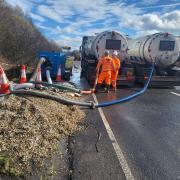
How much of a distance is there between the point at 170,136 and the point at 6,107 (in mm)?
3593

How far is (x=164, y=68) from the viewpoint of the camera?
14.0 meters

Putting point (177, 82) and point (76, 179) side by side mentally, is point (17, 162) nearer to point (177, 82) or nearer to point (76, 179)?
point (76, 179)

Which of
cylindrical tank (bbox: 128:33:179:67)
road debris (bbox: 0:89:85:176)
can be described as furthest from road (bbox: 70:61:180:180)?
cylindrical tank (bbox: 128:33:179:67)

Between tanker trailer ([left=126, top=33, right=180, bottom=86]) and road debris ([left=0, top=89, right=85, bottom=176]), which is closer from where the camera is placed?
road debris ([left=0, top=89, right=85, bottom=176])

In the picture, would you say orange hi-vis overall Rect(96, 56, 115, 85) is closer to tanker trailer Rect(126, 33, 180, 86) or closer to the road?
the road

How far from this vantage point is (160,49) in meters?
13.2

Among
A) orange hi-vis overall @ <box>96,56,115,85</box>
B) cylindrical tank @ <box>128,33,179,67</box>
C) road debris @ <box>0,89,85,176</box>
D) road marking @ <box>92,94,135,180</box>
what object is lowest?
road marking @ <box>92,94,135,180</box>

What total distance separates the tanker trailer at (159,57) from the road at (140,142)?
416cm

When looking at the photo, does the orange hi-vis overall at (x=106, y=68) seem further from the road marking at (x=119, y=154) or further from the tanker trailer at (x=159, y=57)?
the road marking at (x=119, y=154)

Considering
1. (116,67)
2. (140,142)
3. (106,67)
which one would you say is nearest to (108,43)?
(116,67)

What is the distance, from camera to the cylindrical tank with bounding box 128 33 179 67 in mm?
13102

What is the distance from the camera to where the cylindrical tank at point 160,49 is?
13.1 meters

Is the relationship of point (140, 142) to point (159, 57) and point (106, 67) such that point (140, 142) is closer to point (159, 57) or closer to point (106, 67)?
point (106, 67)

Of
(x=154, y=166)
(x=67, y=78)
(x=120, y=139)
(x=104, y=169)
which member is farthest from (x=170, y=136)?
(x=67, y=78)
